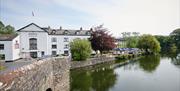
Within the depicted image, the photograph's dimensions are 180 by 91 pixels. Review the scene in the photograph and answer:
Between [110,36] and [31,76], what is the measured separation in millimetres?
31144

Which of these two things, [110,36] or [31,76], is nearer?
[31,76]

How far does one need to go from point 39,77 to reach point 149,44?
1941 inches

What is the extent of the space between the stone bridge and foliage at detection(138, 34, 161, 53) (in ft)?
148

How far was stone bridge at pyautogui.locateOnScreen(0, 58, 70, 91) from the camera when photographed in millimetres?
4289

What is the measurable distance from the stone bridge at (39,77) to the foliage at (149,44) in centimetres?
4512

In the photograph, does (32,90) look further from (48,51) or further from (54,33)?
(54,33)

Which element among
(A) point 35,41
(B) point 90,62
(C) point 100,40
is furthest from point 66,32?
(B) point 90,62

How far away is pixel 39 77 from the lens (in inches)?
254

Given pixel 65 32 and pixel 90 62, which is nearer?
pixel 90 62

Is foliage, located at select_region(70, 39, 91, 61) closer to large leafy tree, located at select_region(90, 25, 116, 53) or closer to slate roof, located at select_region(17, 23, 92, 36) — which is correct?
large leafy tree, located at select_region(90, 25, 116, 53)

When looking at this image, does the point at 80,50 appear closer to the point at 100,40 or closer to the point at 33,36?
the point at 100,40

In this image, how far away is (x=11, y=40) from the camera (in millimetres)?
28156

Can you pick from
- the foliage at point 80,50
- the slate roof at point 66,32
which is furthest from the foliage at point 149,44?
the foliage at point 80,50

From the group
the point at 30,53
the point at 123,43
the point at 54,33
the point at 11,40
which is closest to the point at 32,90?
the point at 11,40
